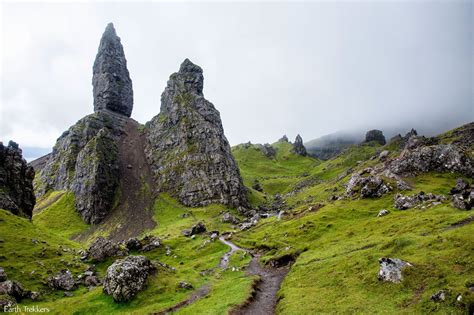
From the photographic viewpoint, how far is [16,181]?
104 meters

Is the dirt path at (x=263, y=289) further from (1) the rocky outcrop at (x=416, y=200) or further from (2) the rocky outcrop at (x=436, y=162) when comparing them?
(2) the rocky outcrop at (x=436, y=162)

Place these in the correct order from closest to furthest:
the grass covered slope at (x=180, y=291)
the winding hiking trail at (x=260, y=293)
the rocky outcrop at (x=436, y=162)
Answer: the winding hiking trail at (x=260, y=293)
the grass covered slope at (x=180, y=291)
the rocky outcrop at (x=436, y=162)

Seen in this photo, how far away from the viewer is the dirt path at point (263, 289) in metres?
45.5

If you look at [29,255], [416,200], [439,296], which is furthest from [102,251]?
[416,200]

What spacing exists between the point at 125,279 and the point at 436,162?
10838 cm

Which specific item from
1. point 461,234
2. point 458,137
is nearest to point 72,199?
point 461,234

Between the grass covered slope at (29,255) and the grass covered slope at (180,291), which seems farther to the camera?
the grass covered slope at (29,255)

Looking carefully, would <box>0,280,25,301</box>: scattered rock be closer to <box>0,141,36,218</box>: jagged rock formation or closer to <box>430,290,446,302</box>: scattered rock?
<box>0,141,36,218</box>: jagged rock formation

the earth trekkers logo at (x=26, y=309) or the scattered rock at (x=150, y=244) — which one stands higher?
the earth trekkers logo at (x=26, y=309)

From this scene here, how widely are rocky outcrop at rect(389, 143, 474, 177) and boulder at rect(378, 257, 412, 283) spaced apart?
79830mm

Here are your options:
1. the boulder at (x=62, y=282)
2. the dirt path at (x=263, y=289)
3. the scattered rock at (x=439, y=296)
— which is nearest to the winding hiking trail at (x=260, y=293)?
the dirt path at (x=263, y=289)

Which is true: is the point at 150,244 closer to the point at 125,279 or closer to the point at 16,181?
the point at 125,279

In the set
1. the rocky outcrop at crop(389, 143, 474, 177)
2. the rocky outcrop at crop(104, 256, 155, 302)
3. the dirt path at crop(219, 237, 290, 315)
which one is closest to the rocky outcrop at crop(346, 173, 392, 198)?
the rocky outcrop at crop(389, 143, 474, 177)

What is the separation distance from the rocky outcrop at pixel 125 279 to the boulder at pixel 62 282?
413 inches
